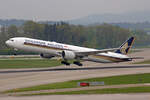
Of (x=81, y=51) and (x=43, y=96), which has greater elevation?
(x=81, y=51)

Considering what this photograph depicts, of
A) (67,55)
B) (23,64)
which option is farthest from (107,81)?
(23,64)

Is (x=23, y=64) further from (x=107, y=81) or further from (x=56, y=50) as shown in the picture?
(x=107, y=81)

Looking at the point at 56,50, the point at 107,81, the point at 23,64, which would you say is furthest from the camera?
the point at 23,64

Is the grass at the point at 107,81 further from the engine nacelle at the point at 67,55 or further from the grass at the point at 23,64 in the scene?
the grass at the point at 23,64

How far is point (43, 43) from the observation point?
7031 centimetres

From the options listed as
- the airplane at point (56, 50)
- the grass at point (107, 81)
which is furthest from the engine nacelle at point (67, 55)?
the grass at point (107, 81)

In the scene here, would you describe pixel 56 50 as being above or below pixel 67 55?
above

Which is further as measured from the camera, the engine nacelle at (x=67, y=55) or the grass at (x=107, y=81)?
the engine nacelle at (x=67, y=55)

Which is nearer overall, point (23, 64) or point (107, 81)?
point (107, 81)

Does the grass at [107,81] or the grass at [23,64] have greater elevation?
the grass at [23,64]

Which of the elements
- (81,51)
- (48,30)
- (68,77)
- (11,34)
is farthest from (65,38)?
(68,77)

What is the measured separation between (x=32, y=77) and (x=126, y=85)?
17.4 m

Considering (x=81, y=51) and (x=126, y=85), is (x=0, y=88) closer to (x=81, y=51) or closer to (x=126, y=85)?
(x=126, y=85)

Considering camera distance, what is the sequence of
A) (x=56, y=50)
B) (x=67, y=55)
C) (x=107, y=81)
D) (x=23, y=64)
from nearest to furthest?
(x=107, y=81) < (x=67, y=55) < (x=56, y=50) < (x=23, y=64)
